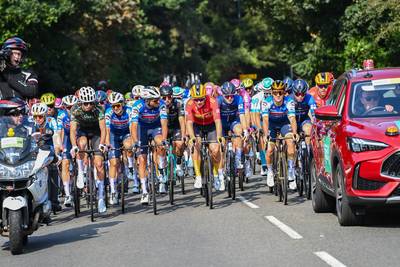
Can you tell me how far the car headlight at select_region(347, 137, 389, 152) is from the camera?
11195 mm

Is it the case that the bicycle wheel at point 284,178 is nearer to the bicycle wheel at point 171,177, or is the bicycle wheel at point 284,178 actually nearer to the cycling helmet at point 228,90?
the bicycle wheel at point 171,177

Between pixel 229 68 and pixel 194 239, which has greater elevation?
pixel 229 68

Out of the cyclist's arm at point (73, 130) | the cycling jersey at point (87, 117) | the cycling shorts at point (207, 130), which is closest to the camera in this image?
the cyclist's arm at point (73, 130)

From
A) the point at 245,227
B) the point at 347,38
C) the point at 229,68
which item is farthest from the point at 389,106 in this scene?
the point at 229,68

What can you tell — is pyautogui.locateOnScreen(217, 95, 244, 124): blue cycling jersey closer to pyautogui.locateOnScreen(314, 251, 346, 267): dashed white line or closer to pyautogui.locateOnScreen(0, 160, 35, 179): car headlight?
pyautogui.locateOnScreen(0, 160, 35, 179): car headlight

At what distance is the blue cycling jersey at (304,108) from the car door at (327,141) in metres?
3.04

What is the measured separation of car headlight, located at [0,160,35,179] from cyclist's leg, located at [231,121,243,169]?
6.57 m

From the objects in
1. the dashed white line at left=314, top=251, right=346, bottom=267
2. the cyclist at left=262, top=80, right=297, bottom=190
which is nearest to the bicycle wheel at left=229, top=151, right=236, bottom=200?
the cyclist at left=262, top=80, right=297, bottom=190

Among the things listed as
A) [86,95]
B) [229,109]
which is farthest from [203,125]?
[86,95]

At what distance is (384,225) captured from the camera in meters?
12.1

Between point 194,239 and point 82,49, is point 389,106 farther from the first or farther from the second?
point 82,49

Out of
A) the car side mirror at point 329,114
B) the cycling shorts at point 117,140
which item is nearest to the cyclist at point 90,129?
the cycling shorts at point 117,140

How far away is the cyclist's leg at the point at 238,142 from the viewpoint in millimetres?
17719

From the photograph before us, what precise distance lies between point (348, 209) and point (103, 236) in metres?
3.23
